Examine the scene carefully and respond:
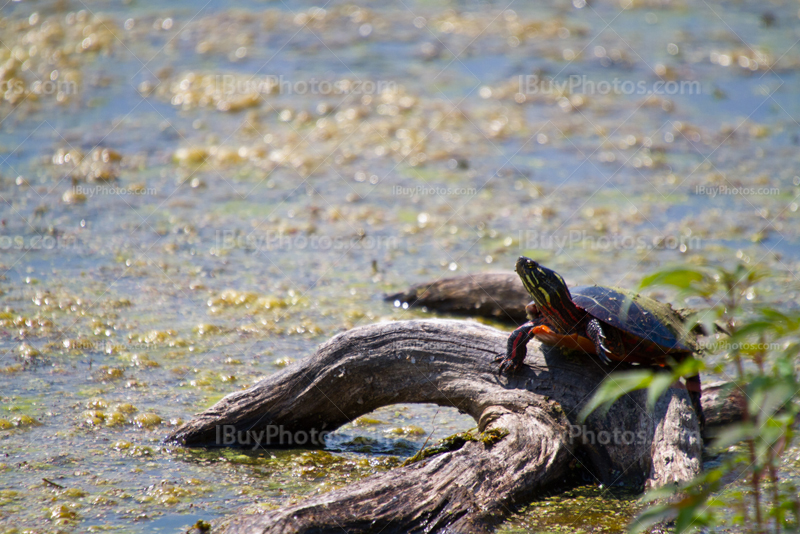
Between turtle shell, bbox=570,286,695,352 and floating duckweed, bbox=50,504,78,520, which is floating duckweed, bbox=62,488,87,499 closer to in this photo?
floating duckweed, bbox=50,504,78,520

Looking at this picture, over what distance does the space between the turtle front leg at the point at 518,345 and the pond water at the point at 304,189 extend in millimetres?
683

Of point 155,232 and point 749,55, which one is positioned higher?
point 749,55

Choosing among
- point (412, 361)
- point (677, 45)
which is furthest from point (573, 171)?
point (412, 361)

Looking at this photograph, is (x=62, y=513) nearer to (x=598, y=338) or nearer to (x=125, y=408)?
(x=125, y=408)

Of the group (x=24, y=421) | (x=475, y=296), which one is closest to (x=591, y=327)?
(x=475, y=296)

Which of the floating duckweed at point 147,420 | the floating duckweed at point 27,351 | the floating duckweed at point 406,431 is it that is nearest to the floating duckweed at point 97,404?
the floating duckweed at point 147,420

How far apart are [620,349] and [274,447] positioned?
181cm

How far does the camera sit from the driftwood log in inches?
116

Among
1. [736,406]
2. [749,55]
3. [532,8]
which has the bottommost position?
[736,406]

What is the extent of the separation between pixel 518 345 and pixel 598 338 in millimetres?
374

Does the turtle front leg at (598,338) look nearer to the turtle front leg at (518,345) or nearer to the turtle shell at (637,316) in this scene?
the turtle shell at (637,316)

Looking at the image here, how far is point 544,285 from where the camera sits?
3.57m

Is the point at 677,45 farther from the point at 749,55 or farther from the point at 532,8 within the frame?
the point at 532,8

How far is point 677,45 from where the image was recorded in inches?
431
